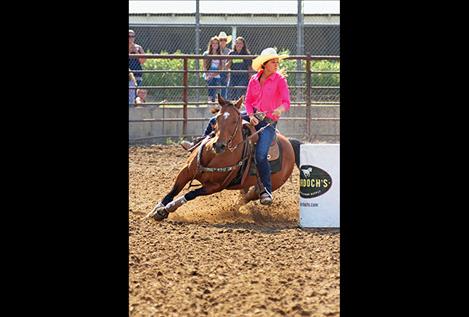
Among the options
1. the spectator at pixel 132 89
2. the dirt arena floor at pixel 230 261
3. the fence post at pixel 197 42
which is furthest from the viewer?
the spectator at pixel 132 89

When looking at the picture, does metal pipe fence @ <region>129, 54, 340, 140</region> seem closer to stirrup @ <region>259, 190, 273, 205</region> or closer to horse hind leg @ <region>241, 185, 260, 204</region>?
horse hind leg @ <region>241, 185, 260, 204</region>

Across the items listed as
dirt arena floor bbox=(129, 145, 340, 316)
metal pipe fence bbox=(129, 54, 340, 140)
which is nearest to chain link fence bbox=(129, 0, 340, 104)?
metal pipe fence bbox=(129, 54, 340, 140)

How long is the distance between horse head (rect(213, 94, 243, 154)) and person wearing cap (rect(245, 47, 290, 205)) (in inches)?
13.7

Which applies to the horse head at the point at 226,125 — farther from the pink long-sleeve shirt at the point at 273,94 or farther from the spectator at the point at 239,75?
the spectator at the point at 239,75

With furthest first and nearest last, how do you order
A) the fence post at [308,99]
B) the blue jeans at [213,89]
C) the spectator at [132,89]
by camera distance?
the blue jeans at [213,89], the fence post at [308,99], the spectator at [132,89]

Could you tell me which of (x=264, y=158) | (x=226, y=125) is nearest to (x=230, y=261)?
(x=226, y=125)

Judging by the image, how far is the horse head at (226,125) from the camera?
30.4 ft

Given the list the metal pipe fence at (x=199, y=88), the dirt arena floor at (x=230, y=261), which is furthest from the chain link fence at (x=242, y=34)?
the dirt arena floor at (x=230, y=261)

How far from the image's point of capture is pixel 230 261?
7.07 metres

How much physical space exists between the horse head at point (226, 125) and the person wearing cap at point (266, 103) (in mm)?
348

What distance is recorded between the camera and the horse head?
9.27m
